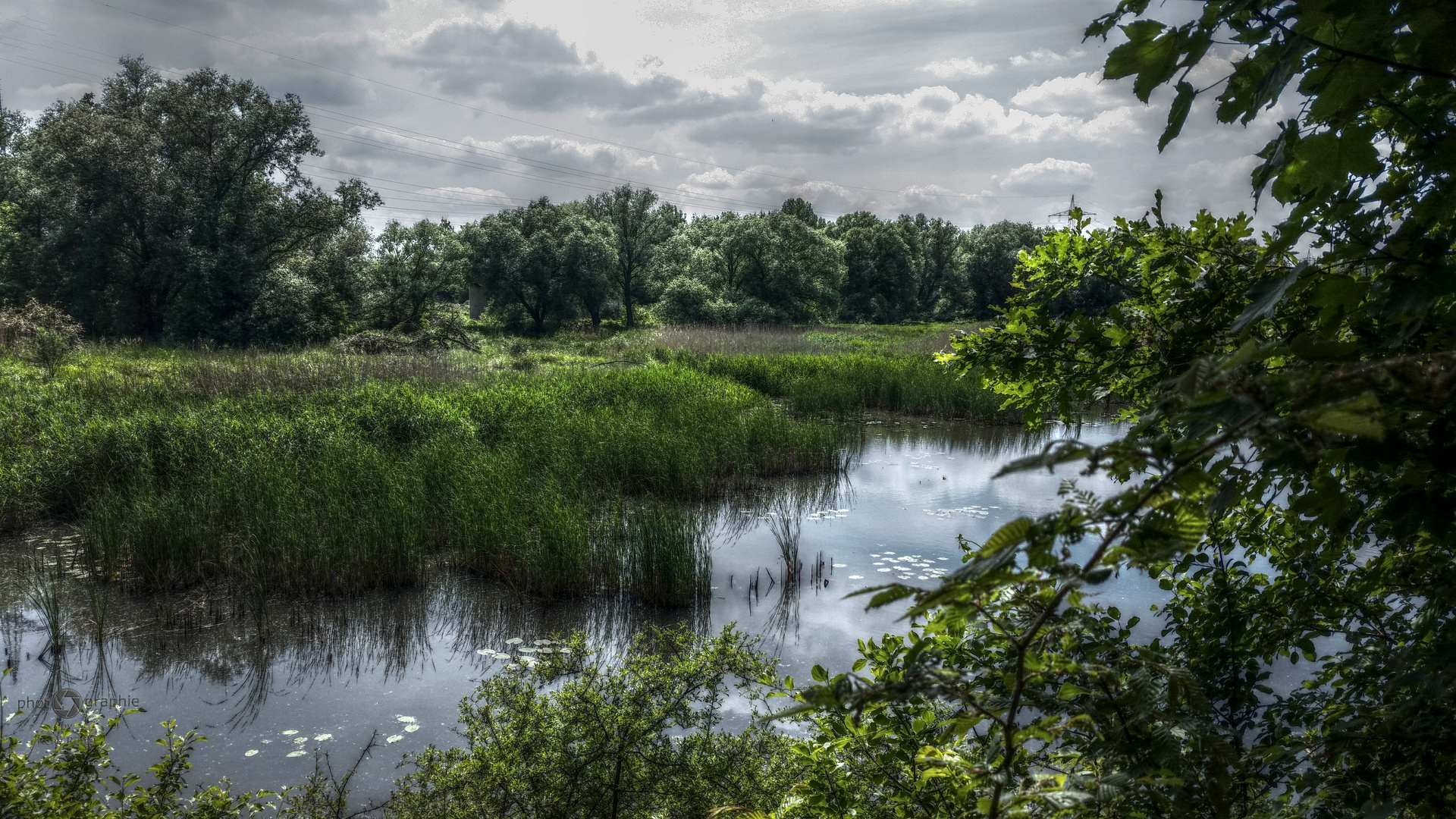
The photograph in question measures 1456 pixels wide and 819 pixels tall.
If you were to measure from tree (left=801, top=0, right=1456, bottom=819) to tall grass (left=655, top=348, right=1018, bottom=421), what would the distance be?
13709 millimetres

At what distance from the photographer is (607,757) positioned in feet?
9.10

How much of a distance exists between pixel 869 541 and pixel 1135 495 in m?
7.96

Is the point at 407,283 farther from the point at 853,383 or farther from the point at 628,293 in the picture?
the point at 853,383

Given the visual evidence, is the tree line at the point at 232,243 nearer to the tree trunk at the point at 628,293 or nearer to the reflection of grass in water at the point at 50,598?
the tree trunk at the point at 628,293

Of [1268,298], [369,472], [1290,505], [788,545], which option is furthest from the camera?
[369,472]

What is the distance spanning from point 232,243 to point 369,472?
21626 mm

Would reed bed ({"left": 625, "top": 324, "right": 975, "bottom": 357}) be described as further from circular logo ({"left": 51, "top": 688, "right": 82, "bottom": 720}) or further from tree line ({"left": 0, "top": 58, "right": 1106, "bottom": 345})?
circular logo ({"left": 51, "top": 688, "right": 82, "bottom": 720})

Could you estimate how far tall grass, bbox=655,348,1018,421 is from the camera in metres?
16.4

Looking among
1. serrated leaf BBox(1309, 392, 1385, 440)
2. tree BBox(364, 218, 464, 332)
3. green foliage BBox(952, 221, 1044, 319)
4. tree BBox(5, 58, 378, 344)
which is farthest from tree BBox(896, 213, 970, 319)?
serrated leaf BBox(1309, 392, 1385, 440)

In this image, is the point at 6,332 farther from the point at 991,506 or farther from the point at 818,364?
the point at 991,506

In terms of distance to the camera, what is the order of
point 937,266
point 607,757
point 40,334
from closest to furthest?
point 607,757 < point 40,334 < point 937,266

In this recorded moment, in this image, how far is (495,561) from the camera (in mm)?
7285

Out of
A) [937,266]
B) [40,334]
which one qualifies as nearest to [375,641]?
[40,334]

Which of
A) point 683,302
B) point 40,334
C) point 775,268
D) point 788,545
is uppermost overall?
point 775,268
